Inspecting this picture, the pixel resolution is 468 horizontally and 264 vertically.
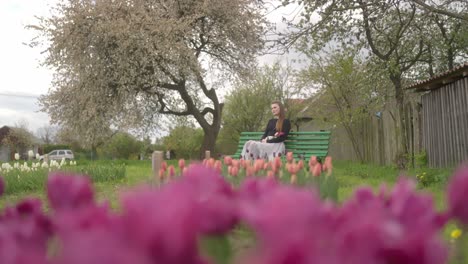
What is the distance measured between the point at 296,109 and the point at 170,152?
11858mm

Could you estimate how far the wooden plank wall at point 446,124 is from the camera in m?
9.30

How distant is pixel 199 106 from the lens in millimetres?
22938

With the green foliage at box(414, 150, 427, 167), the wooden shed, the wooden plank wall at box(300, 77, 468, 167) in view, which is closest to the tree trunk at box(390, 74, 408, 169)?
the wooden plank wall at box(300, 77, 468, 167)

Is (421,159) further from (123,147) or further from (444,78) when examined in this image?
(123,147)

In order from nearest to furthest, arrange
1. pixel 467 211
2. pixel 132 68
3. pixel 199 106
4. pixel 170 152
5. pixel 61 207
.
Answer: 1. pixel 467 211
2. pixel 61 207
3. pixel 132 68
4. pixel 199 106
5. pixel 170 152

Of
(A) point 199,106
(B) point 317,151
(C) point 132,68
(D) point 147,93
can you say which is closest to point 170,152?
(A) point 199,106

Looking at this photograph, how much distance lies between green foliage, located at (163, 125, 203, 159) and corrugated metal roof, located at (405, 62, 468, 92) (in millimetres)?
20931

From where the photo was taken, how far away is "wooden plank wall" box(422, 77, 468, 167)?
30.5 ft

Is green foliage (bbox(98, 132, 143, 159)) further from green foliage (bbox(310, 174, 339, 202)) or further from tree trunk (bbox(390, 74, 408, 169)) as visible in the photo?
green foliage (bbox(310, 174, 339, 202))

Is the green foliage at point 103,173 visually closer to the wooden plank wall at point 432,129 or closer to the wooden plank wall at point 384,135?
the wooden plank wall at point 432,129

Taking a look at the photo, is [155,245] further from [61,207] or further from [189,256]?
[61,207]

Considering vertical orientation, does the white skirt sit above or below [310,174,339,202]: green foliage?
above

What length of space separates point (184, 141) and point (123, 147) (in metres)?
4.70

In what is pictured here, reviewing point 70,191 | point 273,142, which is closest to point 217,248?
point 70,191
